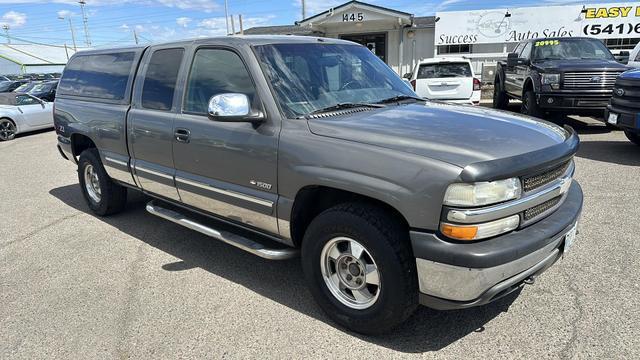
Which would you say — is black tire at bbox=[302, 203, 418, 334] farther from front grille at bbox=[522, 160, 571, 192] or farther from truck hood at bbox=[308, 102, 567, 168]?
front grille at bbox=[522, 160, 571, 192]

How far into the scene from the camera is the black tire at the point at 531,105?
9.91 meters

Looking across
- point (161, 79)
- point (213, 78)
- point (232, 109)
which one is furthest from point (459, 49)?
point (232, 109)

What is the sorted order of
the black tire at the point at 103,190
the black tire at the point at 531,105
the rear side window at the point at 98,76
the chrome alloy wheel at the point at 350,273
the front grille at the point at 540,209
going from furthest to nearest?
the black tire at the point at 531,105
the black tire at the point at 103,190
the rear side window at the point at 98,76
the chrome alloy wheel at the point at 350,273
the front grille at the point at 540,209

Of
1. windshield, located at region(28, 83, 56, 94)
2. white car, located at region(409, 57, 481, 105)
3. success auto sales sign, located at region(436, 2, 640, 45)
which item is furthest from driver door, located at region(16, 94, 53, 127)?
success auto sales sign, located at region(436, 2, 640, 45)

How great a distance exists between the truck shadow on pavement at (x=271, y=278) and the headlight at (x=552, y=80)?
7379 mm

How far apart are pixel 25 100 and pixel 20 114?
2.89ft

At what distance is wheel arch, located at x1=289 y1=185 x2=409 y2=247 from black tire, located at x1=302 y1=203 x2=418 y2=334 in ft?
0.35

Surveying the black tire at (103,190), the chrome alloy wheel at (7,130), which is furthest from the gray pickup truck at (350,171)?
the chrome alloy wheel at (7,130)

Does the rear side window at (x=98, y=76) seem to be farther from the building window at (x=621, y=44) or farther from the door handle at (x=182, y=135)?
the building window at (x=621, y=44)

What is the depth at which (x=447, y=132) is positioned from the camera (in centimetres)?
280

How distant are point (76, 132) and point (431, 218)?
15.4ft

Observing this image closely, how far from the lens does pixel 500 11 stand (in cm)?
2020

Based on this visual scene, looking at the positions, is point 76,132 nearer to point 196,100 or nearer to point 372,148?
point 196,100

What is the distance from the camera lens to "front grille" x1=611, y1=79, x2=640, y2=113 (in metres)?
7.20
